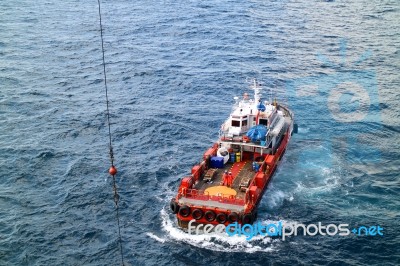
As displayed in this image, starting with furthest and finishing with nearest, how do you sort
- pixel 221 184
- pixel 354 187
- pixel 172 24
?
pixel 172 24
pixel 354 187
pixel 221 184

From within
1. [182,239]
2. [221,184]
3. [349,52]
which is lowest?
[182,239]

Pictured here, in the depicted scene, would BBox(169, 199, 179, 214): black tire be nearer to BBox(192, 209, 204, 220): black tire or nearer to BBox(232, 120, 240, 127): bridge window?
BBox(192, 209, 204, 220): black tire

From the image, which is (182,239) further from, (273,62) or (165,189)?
(273,62)

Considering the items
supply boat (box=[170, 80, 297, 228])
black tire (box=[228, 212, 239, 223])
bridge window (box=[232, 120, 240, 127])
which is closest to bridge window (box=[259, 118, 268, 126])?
supply boat (box=[170, 80, 297, 228])

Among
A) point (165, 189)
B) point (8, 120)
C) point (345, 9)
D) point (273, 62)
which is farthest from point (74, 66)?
point (345, 9)

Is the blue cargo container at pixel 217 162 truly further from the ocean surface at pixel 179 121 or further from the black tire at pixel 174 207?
the black tire at pixel 174 207

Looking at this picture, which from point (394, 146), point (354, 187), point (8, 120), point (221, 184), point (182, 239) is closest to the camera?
point (182, 239)

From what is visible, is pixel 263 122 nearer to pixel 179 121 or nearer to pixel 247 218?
pixel 247 218

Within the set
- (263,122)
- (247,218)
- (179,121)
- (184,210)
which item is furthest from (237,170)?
(179,121)
